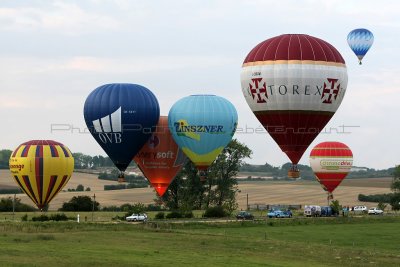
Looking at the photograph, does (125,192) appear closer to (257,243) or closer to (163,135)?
(163,135)

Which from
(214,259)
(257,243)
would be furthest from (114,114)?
(214,259)

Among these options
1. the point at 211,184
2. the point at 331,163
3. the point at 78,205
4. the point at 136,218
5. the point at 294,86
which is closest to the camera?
the point at 294,86

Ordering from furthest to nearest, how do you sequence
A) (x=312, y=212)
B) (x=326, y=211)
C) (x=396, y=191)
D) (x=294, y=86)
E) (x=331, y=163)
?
(x=396, y=191)
(x=331, y=163)
(x=326, y=211)
(x=312, y=212)
(x=294, y=86)

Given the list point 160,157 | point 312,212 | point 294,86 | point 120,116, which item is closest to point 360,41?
point 312,212

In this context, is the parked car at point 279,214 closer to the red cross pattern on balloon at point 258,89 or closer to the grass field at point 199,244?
the grass field at point 199,244

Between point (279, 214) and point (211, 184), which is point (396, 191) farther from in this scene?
point (279, 214)

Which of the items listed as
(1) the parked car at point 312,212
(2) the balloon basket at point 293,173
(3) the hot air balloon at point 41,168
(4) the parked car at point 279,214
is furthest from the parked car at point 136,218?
(1) the parked car at point 312,212

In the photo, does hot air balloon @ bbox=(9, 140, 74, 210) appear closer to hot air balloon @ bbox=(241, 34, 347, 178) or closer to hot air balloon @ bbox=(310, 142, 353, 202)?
hot air balloon @ bbox=(241, 34, 347, 178)

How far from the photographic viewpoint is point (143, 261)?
5075 centimetres

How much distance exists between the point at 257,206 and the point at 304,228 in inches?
1858

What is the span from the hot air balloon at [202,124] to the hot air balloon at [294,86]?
40.7 feet

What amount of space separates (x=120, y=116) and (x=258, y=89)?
632 inches

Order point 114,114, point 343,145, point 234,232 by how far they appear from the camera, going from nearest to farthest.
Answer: point 234,232 → point 114,114 → point 343,145

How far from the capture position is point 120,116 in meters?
82.7
